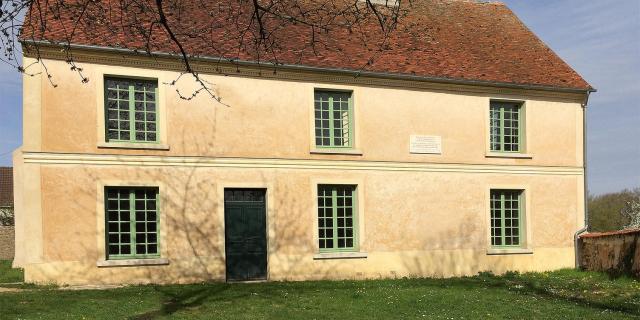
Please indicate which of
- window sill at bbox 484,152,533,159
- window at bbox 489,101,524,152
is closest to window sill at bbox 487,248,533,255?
window sill at bbox 484,152,533,159

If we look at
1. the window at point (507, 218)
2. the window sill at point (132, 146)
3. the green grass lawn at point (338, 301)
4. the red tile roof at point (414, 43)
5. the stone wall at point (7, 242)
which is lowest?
the stone wall at point (7, 242)

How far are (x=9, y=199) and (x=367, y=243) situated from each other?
31.6 metres

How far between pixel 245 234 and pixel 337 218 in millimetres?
2577

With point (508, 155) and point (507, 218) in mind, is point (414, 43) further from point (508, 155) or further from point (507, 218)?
point (507, 218)

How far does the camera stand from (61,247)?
1418cm

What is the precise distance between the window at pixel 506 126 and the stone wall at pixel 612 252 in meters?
3.52

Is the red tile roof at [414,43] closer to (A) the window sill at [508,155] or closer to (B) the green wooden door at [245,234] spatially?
(A) the window sill at [508,155]

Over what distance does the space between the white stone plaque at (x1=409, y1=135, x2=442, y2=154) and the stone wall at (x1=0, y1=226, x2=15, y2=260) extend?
79.5 ft

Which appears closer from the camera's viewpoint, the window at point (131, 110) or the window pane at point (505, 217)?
the window at point (131, 110)

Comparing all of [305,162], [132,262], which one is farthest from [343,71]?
[132,262]

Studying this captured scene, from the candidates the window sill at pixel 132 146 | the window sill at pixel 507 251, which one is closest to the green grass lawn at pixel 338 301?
the window sill at pixel 507 251

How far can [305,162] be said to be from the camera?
16594mm

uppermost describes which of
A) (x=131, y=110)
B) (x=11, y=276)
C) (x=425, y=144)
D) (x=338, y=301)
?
(x=131, y=110)

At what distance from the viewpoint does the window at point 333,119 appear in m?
17.1
